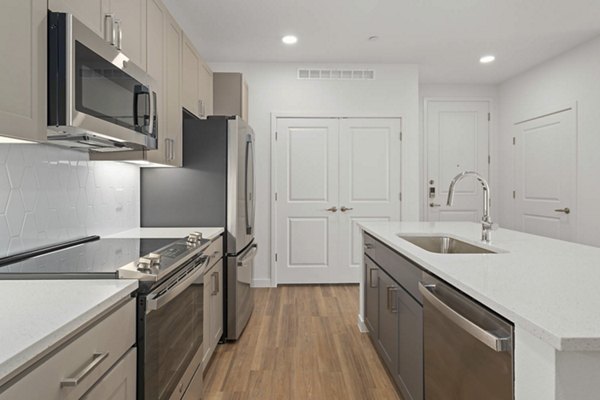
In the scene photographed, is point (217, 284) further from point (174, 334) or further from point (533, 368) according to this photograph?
point (533, 368)

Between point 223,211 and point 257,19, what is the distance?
1.82m

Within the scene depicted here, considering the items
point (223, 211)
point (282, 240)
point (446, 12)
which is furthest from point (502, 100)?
point (223, 211)

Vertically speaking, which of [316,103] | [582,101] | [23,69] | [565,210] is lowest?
[565,210]

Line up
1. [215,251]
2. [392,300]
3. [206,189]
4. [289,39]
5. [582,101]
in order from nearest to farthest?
1. [392,300]
2. [215,251]
3. [206,189]
4. [289,39]
5. [582,101]

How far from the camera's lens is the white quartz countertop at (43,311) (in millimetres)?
768

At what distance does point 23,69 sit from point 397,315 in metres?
1.94

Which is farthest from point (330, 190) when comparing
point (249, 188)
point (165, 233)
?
point (165, 233)

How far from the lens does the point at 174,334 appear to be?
1.69 meters

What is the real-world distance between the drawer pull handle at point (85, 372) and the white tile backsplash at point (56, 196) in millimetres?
827

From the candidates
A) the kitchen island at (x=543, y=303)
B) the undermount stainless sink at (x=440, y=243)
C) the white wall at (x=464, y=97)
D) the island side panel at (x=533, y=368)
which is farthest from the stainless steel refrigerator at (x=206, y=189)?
the white wall at (x=464, y=97)

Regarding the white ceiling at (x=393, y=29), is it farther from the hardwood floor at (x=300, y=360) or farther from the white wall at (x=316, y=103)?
the hardwood floor at (x=300, y=360)

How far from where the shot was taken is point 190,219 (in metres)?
2.93

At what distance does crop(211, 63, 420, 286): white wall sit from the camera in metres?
4.77

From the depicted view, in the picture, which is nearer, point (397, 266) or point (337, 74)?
point (397, 266)
